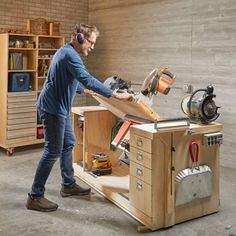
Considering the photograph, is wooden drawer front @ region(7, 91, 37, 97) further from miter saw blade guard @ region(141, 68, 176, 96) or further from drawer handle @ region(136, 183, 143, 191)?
drawer handle @ region(136, 183, 143, 191)

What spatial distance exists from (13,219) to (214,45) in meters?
3.19

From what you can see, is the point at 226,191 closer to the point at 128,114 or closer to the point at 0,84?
the point at 128,114

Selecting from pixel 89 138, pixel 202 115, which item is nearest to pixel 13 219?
pixel 89 138

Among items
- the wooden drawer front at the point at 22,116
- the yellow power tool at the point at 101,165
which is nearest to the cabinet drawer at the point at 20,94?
the wooden drawer front at the point at 22,116

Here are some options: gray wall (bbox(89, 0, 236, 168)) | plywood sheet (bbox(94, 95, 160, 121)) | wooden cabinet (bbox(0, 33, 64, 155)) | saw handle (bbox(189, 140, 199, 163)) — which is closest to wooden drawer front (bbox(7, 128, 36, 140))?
wooden cabinet (bbox(0, 33, 64, 155))

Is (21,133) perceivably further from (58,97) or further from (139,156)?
(139,156)

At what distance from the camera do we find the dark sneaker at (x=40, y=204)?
3.25 metres

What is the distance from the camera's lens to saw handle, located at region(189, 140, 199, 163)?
2.99 metres

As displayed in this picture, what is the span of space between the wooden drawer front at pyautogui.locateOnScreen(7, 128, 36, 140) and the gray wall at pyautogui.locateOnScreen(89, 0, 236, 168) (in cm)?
177

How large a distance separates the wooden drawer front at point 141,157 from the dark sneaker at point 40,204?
0.88 metres

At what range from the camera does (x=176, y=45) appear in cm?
511

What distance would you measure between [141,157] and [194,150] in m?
0.45

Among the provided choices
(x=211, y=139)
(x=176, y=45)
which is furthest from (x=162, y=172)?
(x=176, y=45)

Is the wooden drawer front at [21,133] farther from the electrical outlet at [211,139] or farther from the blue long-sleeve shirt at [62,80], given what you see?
the electrical outlet at [211,139]
